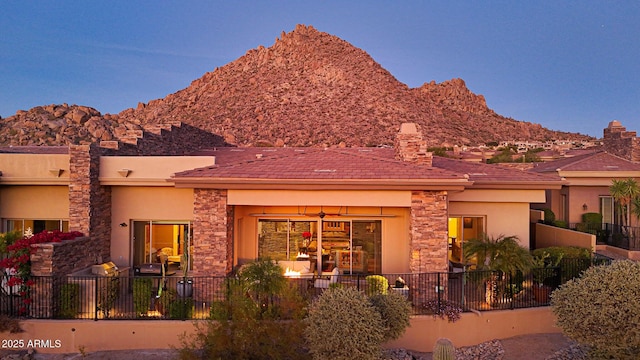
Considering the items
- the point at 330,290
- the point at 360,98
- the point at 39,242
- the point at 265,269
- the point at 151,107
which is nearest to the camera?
the point at 330,290

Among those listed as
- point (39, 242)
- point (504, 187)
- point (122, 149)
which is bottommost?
point (39, 242)

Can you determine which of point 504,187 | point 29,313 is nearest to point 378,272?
point 504,187

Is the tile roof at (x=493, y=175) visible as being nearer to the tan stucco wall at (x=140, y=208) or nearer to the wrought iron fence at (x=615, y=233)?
the wrought iron fence at (x=615, y=233)

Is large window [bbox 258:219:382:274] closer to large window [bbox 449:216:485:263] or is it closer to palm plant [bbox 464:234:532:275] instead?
large window [bbox 449:216:485:263]

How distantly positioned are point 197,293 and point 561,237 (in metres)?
13.5

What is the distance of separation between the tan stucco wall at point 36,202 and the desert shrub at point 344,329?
1078 centimetres

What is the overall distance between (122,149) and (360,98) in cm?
5436

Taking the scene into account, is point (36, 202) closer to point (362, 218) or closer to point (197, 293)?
point (197, 293)

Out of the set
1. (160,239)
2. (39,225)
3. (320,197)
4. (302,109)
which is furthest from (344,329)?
(302,109)

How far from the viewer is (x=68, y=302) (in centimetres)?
1038

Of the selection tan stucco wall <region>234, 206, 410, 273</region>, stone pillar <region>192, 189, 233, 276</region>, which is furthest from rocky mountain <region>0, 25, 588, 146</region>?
stone pillar <region>192, 189, 233, 276</region>

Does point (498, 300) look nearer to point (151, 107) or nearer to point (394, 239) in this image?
point (394, 239)

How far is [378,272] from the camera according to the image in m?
13.8

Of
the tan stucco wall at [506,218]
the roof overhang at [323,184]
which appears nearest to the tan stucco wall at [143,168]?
the roof overhang at [323,184]
